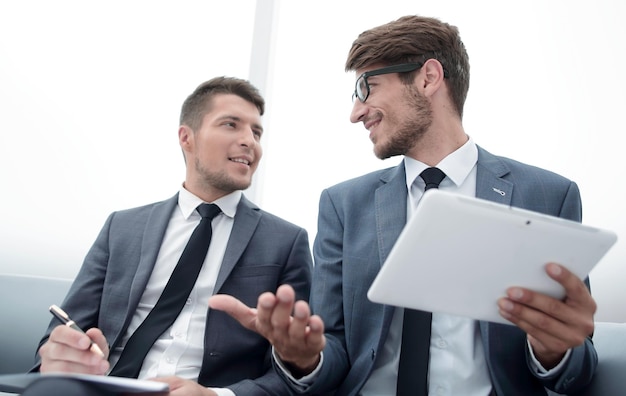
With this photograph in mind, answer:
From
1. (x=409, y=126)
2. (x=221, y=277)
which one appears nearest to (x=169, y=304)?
(x=221, y=277)

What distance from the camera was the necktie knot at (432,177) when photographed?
69.0 inches

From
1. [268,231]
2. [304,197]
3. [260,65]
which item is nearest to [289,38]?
[260,65]

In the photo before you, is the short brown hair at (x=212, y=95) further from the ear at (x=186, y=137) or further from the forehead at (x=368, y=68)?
the forehead at (x=368, y=68)

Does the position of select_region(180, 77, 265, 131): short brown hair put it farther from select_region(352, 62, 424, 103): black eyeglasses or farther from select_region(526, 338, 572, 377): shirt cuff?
select_region(526, 338, 572, 377): shirt cuff

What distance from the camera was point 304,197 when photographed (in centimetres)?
309

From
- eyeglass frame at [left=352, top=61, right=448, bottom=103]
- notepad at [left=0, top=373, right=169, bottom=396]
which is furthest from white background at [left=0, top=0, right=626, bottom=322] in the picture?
notepad at [left=0, top=373, right=169, bottom=396]

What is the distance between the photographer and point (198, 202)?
216 cm

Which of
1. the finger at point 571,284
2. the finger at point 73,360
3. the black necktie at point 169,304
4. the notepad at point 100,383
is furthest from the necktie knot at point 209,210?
the finger at point 571,284

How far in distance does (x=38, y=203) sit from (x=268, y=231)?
55.6 inches

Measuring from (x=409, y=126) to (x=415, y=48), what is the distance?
0.30 m

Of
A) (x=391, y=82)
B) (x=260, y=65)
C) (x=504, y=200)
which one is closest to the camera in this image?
(x=504, y=200)

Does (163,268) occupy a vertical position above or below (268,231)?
below

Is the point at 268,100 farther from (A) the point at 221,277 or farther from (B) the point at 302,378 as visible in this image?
(B) the point at 302,378

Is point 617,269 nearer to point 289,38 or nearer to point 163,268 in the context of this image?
point 163,268
